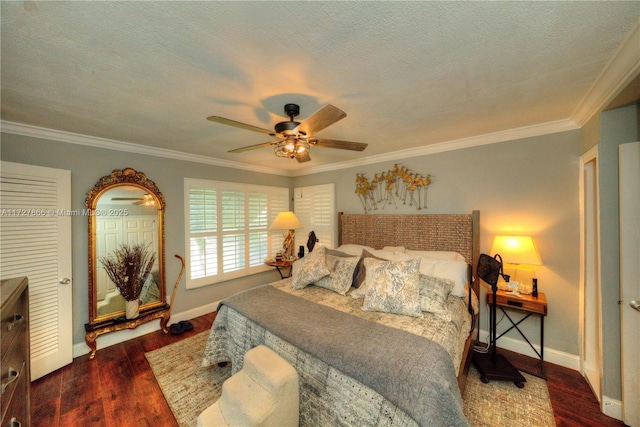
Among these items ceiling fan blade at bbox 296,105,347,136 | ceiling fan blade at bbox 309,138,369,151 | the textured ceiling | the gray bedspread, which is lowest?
the gray bedspread

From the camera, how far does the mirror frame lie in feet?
8.81

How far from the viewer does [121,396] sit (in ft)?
6.68

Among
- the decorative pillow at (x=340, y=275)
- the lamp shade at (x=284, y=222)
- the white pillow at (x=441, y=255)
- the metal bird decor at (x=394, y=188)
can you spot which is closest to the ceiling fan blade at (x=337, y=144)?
the decorative pillow at (x=340, y=275)

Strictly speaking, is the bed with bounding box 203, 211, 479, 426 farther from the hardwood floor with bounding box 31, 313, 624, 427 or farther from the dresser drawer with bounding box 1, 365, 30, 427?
Result: the dresser drawer with bounding box 1, 365, 30, 427

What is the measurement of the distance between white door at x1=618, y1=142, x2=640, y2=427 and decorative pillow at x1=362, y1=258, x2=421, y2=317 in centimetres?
142

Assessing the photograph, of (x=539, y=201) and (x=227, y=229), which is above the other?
(x=539, y=201)

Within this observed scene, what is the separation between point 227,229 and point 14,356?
8.90 ft

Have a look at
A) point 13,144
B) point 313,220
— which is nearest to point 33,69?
point 13,144

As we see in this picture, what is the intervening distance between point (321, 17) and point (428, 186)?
260cm

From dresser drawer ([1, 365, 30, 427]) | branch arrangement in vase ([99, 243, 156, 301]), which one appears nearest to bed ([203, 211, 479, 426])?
dresser drawer ([1, 365, 30, 427])

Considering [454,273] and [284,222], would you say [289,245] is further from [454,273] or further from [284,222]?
[454,273]

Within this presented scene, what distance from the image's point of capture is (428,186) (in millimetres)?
3141

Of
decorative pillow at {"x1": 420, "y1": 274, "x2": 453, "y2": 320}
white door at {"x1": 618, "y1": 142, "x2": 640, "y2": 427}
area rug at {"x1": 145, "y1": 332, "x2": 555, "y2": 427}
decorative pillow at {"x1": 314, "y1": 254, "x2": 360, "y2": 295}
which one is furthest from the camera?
decorative pillow at {"x1": 314, "y1": 254, "x2": 360, "y2": 295}

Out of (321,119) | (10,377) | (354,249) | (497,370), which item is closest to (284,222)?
(354,249)
